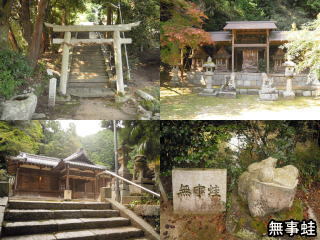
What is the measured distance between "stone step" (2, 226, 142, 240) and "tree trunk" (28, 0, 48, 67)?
107 inches

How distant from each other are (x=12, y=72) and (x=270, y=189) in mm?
4246

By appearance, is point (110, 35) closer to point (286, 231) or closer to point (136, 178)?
point (136, 178)

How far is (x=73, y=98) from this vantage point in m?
4.40

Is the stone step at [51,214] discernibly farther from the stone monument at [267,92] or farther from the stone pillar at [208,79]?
the stone monument at [267,92]

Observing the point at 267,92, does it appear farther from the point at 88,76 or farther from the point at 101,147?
the point at 88,76

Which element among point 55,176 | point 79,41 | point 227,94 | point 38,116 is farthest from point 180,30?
point 55,176

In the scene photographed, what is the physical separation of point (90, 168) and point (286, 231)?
374 cm

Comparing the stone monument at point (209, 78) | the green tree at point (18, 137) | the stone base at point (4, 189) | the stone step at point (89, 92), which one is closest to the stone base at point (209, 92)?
the stone monument at point (209, 78)

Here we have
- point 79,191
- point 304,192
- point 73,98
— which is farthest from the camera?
point 79,191

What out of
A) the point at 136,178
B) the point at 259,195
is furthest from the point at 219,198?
the point at 136,178

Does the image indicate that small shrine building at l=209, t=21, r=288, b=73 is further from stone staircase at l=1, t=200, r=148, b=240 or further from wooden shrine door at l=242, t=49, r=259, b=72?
stone staircase at l=1, t=200, r=148, b=240

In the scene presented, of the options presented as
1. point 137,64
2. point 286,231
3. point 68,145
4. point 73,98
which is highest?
point 137,64

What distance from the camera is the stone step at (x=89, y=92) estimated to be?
450cm

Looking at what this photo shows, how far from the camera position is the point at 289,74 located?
4.87 metres
